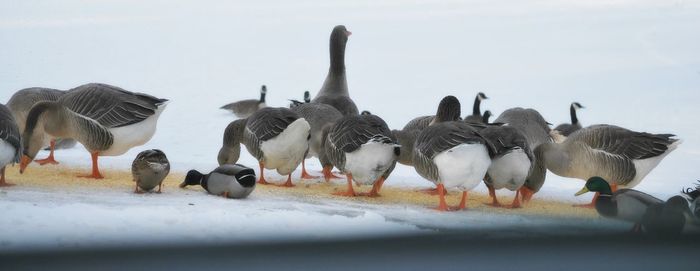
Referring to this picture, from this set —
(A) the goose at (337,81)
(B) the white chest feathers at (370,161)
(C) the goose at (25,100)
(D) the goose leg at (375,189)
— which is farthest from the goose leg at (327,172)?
(C) the goose at (25,100)

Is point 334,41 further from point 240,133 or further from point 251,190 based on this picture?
point 251,190

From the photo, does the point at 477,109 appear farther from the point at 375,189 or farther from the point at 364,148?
the point at 364,148

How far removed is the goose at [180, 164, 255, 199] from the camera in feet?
14.3

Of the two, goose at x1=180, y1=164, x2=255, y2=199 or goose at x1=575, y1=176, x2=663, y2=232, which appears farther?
goose at x1=180, y1=164, x2=255, y2=199

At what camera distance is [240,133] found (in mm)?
5461

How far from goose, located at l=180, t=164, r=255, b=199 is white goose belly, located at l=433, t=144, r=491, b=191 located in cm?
87

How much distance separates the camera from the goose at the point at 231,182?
4352 millimetres

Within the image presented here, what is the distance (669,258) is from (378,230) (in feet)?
3.36

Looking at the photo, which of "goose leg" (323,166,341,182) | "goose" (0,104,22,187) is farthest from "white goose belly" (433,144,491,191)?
"goose" (0,104,22,187)

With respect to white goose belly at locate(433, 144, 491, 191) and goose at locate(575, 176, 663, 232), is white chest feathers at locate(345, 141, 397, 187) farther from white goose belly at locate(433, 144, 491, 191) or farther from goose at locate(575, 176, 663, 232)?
goose at locate(575, 176, 663, 232)

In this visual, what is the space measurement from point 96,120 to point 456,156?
1.93 m

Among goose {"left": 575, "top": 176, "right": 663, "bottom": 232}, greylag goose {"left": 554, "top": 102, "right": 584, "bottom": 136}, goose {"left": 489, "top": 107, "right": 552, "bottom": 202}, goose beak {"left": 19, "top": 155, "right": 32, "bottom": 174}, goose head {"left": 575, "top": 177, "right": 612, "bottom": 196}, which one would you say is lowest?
goose beak {"left": 19, "top": 155, "right": 32, "bottom": 174}

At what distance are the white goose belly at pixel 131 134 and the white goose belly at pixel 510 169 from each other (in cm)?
180

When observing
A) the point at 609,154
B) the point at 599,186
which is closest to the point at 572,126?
the point at 609,154
